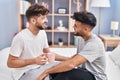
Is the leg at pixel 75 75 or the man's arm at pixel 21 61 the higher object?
the man's arm at pixel 21 61

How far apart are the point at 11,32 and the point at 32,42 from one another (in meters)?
2.21

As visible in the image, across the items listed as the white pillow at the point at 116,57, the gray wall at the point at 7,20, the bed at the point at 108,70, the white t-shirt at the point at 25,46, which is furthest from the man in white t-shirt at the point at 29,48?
the gray wall at the point at 7,20

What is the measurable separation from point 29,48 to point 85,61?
532 millimetres

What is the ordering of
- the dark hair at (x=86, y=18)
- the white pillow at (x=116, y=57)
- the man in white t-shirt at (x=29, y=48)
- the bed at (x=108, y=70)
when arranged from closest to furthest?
the dark hair at (x=86, y=18), the man in white t-shirt at (x=29, y=48), the bed at (x=108, y=70), the white pillow at (x=116, y=57)

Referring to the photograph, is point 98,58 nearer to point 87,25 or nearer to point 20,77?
point 87,25

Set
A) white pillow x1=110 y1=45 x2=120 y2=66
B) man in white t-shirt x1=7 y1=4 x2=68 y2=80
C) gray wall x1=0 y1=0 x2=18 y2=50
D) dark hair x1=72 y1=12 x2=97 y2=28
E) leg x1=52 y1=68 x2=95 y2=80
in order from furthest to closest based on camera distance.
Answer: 1. gray wall x1=0 y1=0 x2=18 y2=50
2. white pillow x1=110 y1=45 x2=120 y2=66
3. man in white t-shirt x1=7 y1=4 x2=68 y2=80
4. dark hair x1=72 y1=12 x2=97 y2=28
5. leg x1=52 y1=68 x2=95 y2=80

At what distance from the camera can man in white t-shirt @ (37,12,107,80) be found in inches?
60.3

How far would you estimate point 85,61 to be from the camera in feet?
5.15

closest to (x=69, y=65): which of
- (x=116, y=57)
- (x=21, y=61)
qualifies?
(x=21, y=61)

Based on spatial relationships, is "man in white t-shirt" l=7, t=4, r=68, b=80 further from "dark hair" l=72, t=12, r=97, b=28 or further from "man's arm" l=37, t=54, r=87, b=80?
"dark hair" l=72, t=12, r=97, b=28

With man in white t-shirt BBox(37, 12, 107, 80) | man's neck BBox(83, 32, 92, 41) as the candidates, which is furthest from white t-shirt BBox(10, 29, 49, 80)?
man's neck BBox(83, 32, 92, 41)

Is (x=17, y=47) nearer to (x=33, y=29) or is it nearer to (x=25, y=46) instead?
(x=25, y=46)

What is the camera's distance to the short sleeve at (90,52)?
1.56m

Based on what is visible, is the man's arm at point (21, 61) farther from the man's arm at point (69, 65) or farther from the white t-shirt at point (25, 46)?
the man's arm at point (69, 65)
